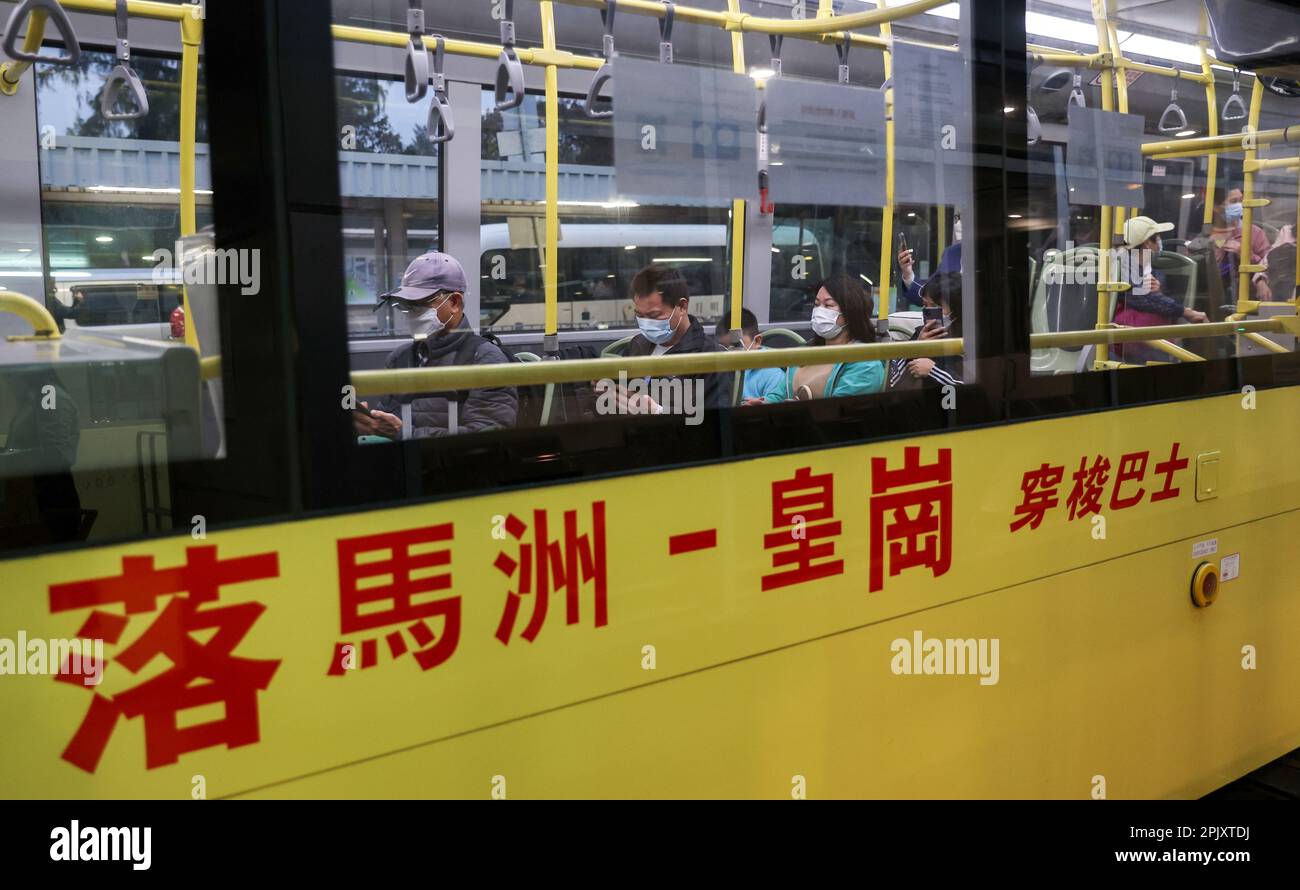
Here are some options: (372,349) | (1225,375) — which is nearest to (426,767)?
(372,349)

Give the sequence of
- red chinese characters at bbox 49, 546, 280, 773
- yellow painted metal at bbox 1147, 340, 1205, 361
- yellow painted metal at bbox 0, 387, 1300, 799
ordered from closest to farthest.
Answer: red chinese characters at bbox 49, 546, 280, 773, yellow painted metal at bbox 0, 387, 1300, 799, yellow painted metal at bbox 1147, 340, 1205, 361

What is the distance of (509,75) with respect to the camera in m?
3.21

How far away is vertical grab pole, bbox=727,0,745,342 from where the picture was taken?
2.40 meters

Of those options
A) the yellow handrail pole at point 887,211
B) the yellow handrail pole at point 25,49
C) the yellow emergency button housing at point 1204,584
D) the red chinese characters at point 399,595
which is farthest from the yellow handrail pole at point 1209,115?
the yellow handrail pole at point 25,49

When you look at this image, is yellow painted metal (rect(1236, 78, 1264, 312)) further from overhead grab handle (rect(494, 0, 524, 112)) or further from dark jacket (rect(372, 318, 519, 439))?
dark jacket (rect(372, 318, 519, 439))

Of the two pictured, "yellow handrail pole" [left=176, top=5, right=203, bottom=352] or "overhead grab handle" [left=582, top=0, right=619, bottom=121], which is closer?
"overhead grab handle" [left=582, top=0, right=619, bottom=121]

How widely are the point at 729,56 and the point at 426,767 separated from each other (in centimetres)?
155

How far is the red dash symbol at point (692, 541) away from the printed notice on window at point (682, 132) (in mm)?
668

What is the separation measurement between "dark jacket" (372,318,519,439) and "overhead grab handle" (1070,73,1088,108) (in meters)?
1.71

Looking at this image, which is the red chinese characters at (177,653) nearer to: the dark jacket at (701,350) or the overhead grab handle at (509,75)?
the dark jacket at (701,350)

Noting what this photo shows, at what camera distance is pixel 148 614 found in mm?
1616

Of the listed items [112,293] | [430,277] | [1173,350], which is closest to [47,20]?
[112,293]

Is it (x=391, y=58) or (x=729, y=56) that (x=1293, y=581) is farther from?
(x=391, y=58)

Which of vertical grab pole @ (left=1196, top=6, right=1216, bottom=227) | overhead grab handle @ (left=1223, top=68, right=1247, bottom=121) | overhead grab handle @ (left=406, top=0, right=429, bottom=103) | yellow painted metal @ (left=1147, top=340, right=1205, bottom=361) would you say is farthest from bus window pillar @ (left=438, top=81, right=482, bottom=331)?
overhead grab handle @ (left=1223, top=68, right=1247, bottom=121)
